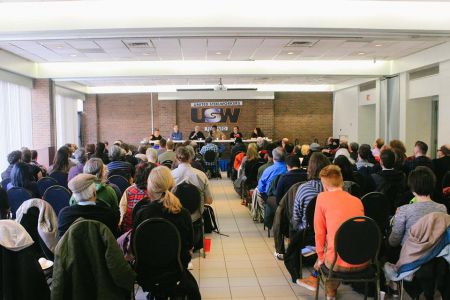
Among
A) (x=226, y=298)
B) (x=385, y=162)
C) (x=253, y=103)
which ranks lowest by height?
(x=226, y=298)

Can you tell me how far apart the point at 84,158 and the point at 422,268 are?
5216 mm

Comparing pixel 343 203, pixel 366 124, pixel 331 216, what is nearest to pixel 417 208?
pixel 343 203

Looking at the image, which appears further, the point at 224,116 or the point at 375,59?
the point at 224,116

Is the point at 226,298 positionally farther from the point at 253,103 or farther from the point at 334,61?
the point at 253,103

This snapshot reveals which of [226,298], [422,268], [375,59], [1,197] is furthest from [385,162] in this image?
[375,59]

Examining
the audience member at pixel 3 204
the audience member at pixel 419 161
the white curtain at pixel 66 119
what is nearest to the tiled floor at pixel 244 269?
the audience member at pixel 3 204

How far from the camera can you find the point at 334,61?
1141 cm

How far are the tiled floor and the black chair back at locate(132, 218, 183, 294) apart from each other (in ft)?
3.35

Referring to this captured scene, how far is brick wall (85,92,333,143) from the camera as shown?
692 inches

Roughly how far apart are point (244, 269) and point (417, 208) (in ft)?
7.16

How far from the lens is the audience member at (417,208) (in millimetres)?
3264

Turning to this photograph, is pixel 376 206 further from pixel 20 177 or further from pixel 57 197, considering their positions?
pixel 20 177

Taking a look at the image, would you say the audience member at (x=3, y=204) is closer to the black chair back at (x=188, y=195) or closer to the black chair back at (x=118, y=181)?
the black chair back at (x=118, y=181)

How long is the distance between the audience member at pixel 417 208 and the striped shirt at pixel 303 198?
81 cm
